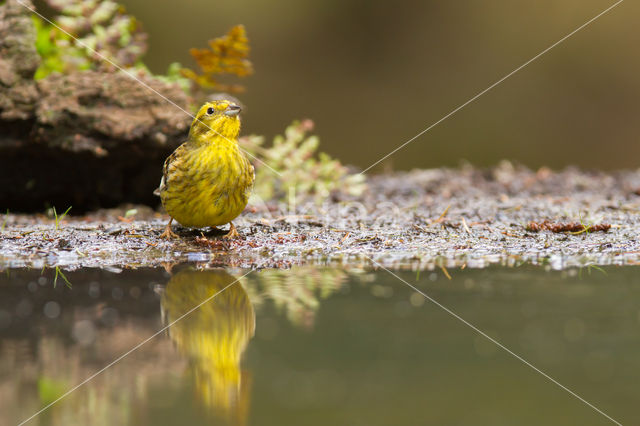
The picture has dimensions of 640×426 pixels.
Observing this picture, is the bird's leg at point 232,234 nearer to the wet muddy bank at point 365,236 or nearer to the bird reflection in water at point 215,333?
the wet muddy bank at point 365,236

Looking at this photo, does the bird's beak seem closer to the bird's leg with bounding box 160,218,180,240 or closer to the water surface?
the bird's leg with bounding box 160,218,180,240

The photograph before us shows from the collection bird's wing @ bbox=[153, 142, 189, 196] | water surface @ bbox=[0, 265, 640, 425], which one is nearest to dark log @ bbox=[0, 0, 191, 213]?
bird's wing @ bbox=[153, 142, 189, 196]

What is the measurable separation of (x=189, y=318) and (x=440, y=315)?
1.00m

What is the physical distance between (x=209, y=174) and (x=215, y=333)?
2.03m

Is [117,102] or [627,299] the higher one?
[117,102]

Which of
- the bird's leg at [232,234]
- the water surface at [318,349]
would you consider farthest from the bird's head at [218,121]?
the water surface at [318,349]

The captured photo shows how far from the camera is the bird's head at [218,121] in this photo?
4.51 metres

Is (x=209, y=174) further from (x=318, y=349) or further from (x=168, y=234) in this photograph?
(x=318, y=349)

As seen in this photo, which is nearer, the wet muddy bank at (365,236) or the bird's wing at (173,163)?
the wet muddy bank at (365,236)

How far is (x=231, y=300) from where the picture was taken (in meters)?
2.96

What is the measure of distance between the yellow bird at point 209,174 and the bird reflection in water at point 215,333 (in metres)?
0.85

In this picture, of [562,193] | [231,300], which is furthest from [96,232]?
[562,193]

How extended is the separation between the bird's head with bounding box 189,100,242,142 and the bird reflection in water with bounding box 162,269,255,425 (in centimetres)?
125

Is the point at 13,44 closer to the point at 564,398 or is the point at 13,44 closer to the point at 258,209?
the point at 258,209
